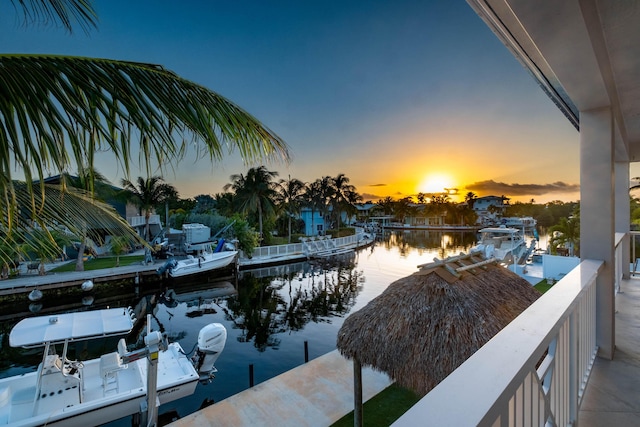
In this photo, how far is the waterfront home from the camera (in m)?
0.70

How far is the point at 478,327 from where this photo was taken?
3.83m

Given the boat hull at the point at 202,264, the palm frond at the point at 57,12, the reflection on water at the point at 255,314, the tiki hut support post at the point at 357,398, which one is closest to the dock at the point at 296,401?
the tiki hut support post at the point at 357,398

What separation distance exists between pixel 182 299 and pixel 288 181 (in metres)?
19.3

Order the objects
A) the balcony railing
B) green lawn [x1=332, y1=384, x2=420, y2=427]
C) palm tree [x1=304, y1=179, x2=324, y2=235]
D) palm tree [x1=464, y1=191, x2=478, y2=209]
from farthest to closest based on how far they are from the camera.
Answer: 1. palm tree [x1=464, y1=191, x2=478, y2=209]
2. palm tree [x1=304, y1=179, x2=324, y2=235]
3. green lawn [x1=332, y1=384, x2=420, y2=427]
4. the balcony railing

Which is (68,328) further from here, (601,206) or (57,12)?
(601,206)

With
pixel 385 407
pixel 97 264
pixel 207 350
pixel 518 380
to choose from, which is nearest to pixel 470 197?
pixel 97 264

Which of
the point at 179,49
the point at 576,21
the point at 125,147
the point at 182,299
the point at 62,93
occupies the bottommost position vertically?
the point at 182,299

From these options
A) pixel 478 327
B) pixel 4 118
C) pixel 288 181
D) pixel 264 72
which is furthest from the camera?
pixel 288 181

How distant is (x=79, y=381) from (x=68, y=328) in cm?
96

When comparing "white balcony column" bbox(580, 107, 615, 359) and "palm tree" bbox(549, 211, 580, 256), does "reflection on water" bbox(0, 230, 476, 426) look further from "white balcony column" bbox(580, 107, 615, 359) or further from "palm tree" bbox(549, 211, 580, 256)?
"palm tree" bbox(549, 211, 580, 256)

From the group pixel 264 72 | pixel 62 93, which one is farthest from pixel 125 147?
pixel 264 72

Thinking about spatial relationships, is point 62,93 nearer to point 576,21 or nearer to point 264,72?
point 576,21

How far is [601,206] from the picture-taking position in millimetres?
2730

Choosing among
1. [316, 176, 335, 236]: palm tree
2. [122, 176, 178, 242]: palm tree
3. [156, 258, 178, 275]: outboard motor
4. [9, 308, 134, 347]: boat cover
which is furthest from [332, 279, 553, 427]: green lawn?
[316, 176, 335, 236]: palm tree
